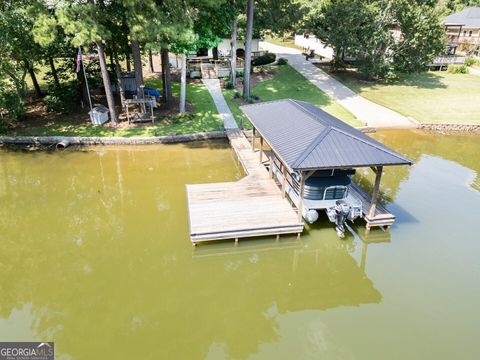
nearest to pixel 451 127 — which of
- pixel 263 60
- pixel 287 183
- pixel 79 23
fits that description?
pixel 287 183

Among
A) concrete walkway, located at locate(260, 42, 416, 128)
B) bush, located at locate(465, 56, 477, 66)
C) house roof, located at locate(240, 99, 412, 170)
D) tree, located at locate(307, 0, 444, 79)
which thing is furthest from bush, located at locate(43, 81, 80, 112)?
bush, located at locate(465, 56, 477, 66)

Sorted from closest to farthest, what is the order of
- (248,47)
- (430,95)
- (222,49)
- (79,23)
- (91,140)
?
(79,23)
(91,140)
(248,47)
(430,95)
(222,49)

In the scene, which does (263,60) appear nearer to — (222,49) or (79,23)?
(222,49)

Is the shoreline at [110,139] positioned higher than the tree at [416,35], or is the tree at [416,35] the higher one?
the tree at [416,35]

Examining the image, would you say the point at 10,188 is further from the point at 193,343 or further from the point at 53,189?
the point at 193,343

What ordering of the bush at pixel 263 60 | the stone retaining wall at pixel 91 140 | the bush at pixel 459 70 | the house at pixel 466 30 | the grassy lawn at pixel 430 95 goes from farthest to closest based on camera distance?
the house at pixel 466 30
the bush at pixel 459 70
the bush at pixel 263 60
the grassy lawn at pixel 430 95
the stone retaining wall at pixel 91 140

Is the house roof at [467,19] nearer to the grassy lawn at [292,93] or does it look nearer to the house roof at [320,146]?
the grassy lawn at [292,93]

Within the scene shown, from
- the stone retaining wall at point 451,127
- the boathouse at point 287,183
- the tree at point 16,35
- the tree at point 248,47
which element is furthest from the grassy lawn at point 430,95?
the tree at point 16,35

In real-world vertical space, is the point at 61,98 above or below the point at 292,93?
above
